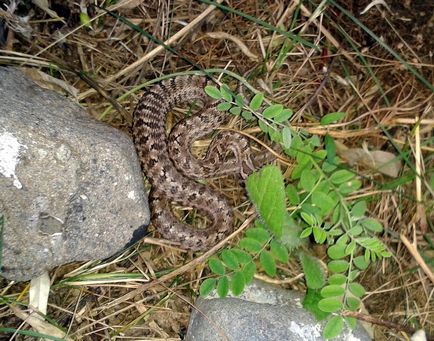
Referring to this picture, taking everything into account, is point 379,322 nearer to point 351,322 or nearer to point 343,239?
point 351,322

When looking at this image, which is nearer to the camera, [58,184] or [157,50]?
[58,184]

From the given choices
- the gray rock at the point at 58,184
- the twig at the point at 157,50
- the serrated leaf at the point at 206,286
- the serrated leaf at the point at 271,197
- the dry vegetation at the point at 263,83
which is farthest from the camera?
the twig at the point at 157,50

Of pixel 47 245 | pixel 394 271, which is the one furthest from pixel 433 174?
pixel 47 245

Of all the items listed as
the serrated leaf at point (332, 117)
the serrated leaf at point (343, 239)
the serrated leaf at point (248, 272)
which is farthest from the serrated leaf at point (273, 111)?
the serrated leaf at point (248, 272)

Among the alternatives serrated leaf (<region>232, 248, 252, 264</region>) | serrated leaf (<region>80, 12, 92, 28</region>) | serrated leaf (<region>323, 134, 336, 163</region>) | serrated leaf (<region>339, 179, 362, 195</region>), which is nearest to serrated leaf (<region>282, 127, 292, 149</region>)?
serrated leaf (<region>323, 134, 336, 163</region>)

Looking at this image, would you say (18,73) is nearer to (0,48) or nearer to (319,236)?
(0,48)

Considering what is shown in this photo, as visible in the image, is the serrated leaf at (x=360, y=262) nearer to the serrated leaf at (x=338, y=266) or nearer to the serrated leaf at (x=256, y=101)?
the serrated leaf at (x=338, y=266)

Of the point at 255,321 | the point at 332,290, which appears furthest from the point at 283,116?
the point at 255,321
